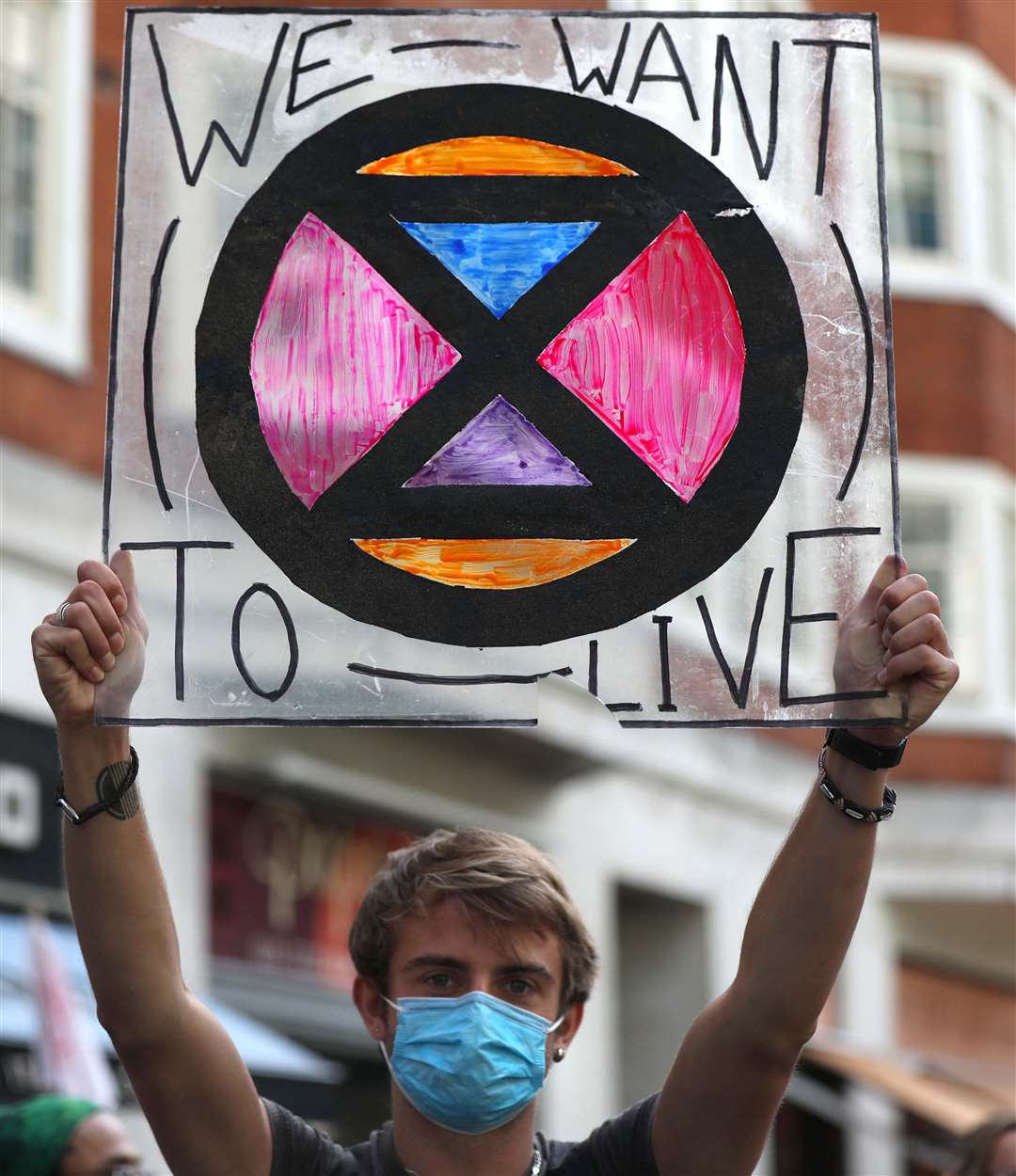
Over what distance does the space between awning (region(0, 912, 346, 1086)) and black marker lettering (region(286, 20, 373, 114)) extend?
454cm

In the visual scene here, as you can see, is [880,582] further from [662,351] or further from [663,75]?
[663,75]

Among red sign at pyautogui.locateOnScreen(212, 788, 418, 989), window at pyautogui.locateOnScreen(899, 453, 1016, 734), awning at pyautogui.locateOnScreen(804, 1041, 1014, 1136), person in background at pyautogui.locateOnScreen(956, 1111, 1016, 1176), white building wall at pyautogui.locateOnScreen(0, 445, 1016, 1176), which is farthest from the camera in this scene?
window at pyautogui.locateOnScreen(899, 453, 1016, 734)

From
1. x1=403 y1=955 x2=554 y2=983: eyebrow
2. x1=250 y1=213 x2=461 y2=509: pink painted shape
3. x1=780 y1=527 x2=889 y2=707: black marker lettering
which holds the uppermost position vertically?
x1=250 y1=213 x2=461 y2=509: pink painted shape

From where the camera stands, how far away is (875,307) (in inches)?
119

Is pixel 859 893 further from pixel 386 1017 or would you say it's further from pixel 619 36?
pixel 619 36

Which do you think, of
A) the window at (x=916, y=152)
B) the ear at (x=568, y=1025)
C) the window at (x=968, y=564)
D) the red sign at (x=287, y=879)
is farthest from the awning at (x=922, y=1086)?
the ear at (x=568, y=1025)

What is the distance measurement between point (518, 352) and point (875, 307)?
49 cm

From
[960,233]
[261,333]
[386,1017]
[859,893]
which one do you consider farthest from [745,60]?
[960,233]

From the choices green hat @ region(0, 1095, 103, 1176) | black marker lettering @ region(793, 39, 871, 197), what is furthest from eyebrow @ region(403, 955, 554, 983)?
green hat @ region(0, 1095, 103, 1176)

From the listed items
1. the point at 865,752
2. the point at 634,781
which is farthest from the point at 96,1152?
the point at 634,781

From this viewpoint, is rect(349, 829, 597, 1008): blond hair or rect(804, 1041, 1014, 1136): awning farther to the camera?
rect(804, 1041, 1014, 1136): awning

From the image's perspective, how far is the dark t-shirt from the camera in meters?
2.85

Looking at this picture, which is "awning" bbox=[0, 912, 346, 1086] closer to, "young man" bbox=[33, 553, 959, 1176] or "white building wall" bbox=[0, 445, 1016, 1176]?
"white building wall" bbox=[0, 445, 1016, 1176]

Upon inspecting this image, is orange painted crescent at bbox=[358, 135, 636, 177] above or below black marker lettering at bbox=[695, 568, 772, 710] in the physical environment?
above
